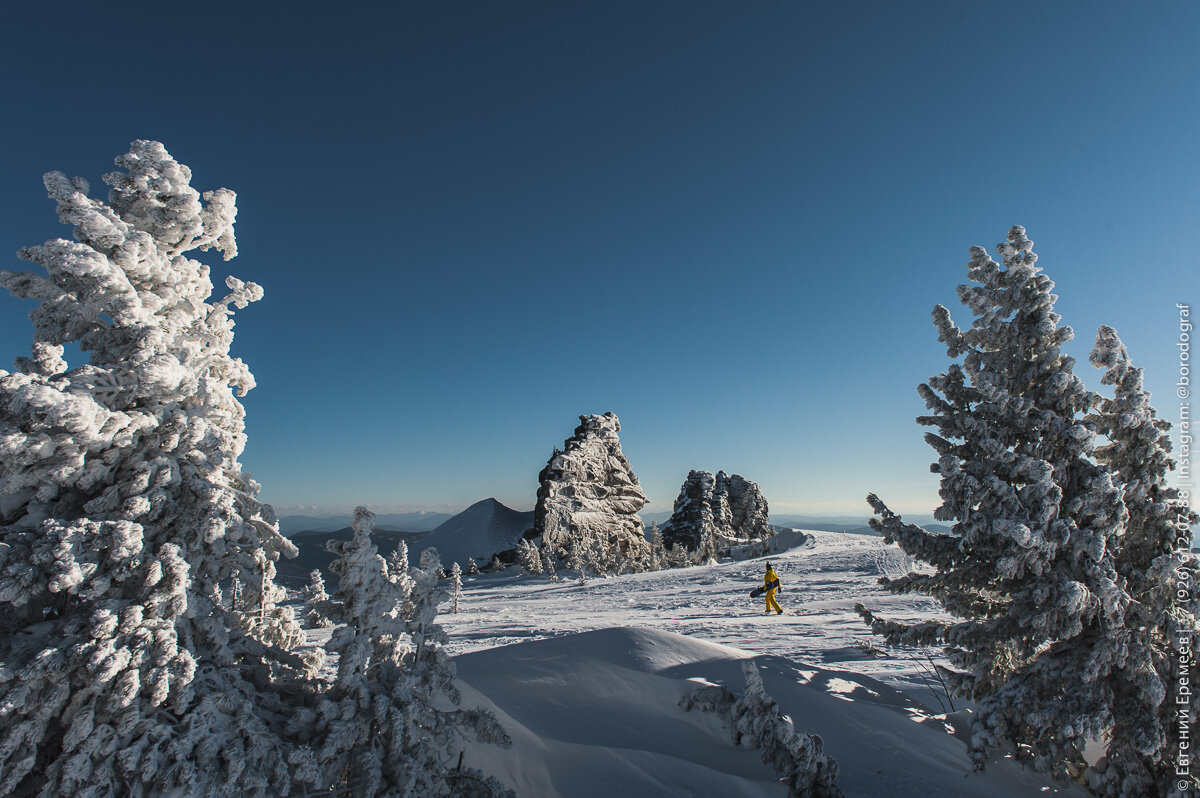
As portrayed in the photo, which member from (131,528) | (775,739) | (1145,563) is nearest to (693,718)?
(775,739)

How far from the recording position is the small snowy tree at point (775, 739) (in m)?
3.95

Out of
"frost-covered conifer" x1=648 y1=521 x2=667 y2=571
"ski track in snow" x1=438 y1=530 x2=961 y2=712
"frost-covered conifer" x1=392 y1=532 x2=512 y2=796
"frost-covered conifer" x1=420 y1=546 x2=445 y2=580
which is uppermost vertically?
"frost-covered conifer" x1=420 y1=546 x2=445 y2=580

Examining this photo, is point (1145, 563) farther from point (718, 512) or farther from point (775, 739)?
point (718, 512)

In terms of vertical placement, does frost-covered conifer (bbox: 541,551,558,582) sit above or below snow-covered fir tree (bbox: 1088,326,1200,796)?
below

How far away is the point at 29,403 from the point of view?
9.71 ft

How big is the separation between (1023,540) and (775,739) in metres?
2.63

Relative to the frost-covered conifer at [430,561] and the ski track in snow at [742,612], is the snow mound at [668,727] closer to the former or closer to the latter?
the ski track in snow at [742,612]

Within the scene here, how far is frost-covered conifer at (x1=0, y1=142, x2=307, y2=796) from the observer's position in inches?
109

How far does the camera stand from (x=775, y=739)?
4.18 meters

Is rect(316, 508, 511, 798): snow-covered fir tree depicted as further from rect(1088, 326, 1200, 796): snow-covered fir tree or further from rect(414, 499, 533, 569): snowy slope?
rect(414, 499, 533, 569): snowy slope

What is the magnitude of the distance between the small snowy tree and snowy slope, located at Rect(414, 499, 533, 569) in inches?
1953

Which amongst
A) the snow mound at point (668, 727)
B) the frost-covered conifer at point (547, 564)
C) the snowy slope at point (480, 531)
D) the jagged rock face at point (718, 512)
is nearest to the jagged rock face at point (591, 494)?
the frost-covered conifer at point (547, 564)

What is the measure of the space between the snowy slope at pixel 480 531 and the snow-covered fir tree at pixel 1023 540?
165ft

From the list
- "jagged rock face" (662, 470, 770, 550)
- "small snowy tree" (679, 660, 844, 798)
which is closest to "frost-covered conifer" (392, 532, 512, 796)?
"small snowy tree" (679, 660, 844, 798)
